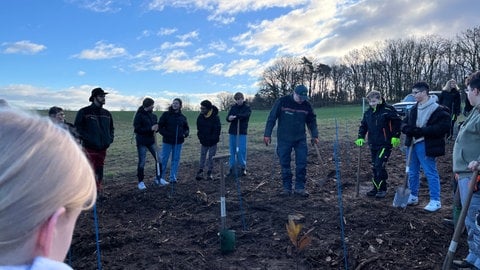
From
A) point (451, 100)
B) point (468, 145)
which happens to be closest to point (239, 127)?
point (468, 145)

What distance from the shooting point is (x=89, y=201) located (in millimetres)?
1077

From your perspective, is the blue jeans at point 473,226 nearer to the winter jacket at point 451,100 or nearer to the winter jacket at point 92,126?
the winter jacket at point 92,126

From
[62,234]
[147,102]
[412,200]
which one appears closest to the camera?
[62,234]

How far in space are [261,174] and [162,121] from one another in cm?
266

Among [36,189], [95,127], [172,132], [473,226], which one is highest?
[36,189]

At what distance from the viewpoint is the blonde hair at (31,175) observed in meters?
0.87

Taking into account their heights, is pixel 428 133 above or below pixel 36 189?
below

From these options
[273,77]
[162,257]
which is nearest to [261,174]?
[162,257]

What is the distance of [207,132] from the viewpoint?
9172 mm

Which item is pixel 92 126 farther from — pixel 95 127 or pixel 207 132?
pixel 207 132

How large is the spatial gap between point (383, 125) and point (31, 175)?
6627 millimetres

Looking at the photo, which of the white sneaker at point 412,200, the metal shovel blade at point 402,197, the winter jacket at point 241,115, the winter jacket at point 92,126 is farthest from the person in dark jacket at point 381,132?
the winter jacket at point 92,126

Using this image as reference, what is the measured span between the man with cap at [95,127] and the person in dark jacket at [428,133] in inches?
209

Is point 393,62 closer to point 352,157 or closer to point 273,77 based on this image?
point 273,77
